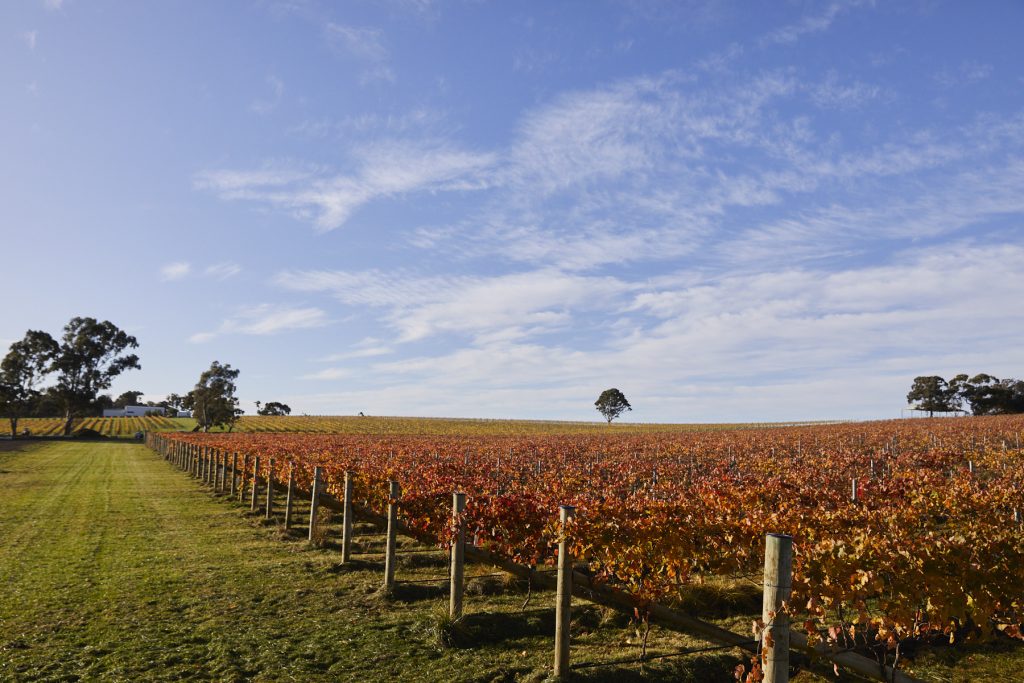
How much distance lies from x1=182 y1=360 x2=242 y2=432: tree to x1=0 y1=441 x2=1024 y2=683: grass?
85876 millimetres

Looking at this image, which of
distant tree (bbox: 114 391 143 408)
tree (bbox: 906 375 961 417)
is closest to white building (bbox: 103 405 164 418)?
distant tree (bbox: 114 391 143 408)

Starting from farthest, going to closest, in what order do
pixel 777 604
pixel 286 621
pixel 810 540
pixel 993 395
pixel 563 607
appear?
1. pixel 993 395
2. pixel 286 621
3. pixel 563 607
4. pixel 810 540
5. pixel 777 604

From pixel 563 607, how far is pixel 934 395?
114 metres

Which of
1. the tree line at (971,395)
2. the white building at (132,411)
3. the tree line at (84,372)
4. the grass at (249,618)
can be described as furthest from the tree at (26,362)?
the tree line at (971,395)

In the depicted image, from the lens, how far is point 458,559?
9078 mm

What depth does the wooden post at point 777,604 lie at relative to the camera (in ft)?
15.8

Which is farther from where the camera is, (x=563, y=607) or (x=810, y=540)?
(x=563, y=607)

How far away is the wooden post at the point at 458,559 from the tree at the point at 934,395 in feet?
359

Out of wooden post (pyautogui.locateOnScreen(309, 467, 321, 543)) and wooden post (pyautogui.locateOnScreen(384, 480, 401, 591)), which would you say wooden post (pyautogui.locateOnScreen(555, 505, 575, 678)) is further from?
wooden post (pyautogui.locateOnScreen(309, 467, 321, 543))

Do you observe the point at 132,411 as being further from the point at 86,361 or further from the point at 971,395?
the point at 971,395

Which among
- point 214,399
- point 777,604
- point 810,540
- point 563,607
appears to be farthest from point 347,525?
point 214,399

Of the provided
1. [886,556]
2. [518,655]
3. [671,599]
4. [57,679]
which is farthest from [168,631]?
[886,556]

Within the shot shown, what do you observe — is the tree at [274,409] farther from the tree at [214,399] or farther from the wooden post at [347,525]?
the wooden post at [347,525]

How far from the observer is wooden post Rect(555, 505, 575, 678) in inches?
285
